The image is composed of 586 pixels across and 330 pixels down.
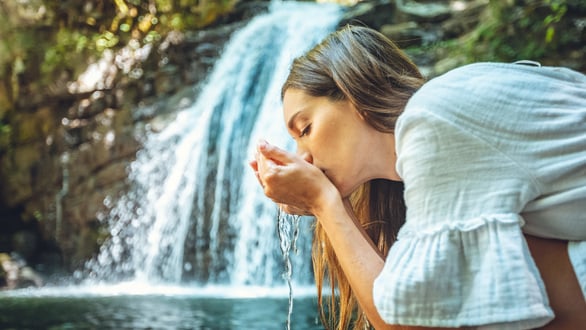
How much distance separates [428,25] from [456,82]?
838 cm

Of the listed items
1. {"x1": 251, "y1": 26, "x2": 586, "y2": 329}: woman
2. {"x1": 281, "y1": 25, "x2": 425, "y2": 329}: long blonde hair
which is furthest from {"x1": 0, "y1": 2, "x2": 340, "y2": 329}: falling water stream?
{"x1": 251, "y1": 26, "x2": 586, "y2": 329}: woman

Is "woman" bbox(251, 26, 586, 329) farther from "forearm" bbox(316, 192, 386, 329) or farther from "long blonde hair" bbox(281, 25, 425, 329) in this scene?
"long blonde hair" bbox(281, 25, 425, 329)

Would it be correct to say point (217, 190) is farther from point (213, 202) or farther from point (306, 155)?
point (306, 155)

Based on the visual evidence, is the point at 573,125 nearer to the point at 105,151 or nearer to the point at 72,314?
the point at 72,314

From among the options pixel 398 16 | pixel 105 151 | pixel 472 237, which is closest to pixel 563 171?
pixel 472 237

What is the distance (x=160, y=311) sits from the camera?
5.20 m

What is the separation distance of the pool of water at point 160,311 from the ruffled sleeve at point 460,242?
2.43 m

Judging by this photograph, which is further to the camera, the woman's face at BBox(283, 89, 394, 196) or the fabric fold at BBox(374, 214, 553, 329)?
the woman's face at BBox(283, 89, 394, 196)

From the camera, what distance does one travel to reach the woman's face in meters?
1.77

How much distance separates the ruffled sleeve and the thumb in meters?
0.45

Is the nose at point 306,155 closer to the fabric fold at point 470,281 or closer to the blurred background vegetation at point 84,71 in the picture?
the fabric fold at point 470,281

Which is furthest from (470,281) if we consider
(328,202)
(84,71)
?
(84,71)

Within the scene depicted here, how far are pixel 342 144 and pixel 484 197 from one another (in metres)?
0.57

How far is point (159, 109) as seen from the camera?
33.8ft
